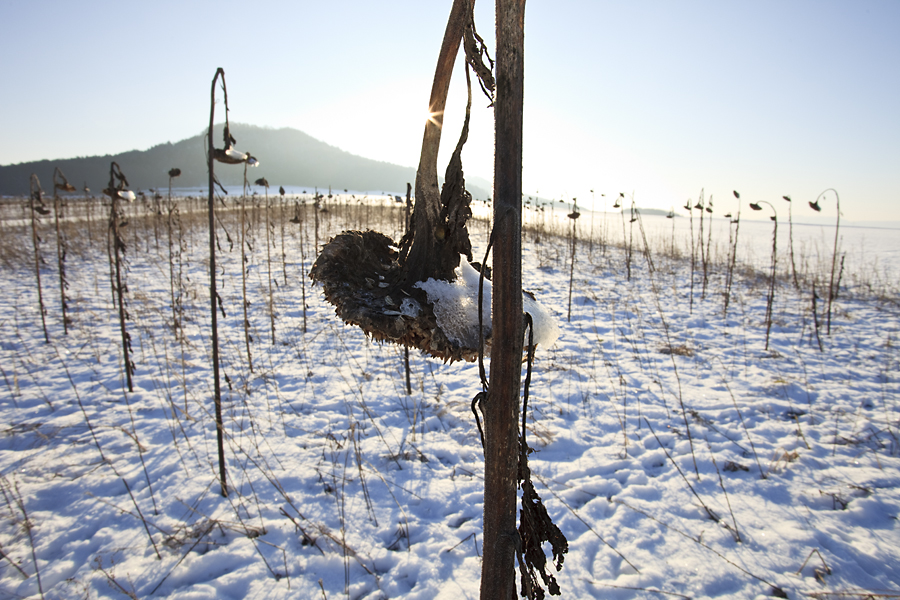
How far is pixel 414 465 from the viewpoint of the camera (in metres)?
2.71

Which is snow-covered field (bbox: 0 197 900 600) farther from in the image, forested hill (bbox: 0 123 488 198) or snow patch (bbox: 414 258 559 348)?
forested hill (bbox: 0 123 488 198)

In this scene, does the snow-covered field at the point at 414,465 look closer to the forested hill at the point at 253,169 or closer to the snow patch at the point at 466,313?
the snow patch at the point at 466,313

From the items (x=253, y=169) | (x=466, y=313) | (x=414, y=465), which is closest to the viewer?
(x=466, y=313)

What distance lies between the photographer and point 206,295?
636cm

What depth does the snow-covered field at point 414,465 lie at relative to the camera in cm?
195

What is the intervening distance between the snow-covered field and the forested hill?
5980 centimetres

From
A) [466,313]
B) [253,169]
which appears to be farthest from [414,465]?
[253,169]

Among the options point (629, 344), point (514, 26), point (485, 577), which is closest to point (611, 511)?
point (485, 577)

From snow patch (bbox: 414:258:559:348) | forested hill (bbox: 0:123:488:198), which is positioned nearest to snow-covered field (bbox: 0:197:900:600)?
snow patch (bbox: 414:258:559:348)

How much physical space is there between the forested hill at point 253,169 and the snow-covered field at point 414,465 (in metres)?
59.8

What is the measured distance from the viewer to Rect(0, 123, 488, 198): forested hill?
194 feet

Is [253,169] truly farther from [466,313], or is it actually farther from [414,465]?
[466,313]

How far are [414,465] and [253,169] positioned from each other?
310 ft

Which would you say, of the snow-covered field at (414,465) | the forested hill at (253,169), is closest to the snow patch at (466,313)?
the snow-covered field at (414,465)
